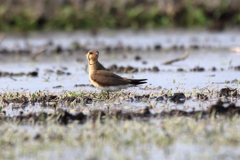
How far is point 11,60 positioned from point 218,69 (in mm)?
7549

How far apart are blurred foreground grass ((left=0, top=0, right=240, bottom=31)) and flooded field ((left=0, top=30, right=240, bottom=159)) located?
931cm

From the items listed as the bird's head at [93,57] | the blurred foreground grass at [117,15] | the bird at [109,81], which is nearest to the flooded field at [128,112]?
the bird at [109,81]

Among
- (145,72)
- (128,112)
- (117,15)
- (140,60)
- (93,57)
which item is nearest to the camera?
(128,112)

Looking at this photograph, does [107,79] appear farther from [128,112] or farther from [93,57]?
[128,112]

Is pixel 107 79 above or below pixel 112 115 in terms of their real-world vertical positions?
above

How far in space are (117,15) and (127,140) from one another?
21003 mm

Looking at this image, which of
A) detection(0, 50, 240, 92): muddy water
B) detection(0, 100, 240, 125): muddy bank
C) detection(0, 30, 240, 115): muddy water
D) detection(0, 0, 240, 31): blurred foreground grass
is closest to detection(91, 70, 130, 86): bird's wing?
detection(0, 30, 240, 115): muddy water

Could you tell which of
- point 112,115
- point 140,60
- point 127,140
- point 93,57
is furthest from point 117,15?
point 127,140

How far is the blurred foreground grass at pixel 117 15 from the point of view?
2588 centimetres

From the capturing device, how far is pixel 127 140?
20.5 feet

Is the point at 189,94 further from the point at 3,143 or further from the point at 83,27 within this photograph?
the point at 83,27

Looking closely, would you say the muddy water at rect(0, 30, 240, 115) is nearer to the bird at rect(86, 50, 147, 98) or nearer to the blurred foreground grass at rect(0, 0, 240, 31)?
the bird at rect(86, 50, 147, 98)

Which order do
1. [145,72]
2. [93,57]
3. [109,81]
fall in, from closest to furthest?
1. [109,81]
2. [93,57]
3. [145,72]

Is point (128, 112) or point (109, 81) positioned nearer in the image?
point (128, 112)
